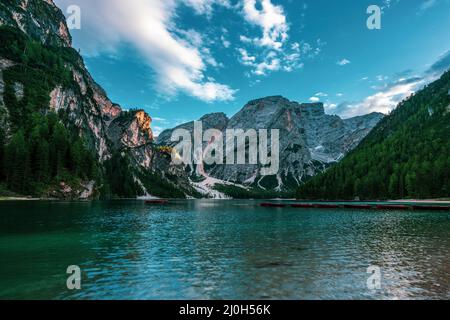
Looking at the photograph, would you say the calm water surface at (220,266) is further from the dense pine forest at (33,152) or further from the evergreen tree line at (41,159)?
the dense pine forest at (33,152)

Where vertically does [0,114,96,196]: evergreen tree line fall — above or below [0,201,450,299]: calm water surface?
above

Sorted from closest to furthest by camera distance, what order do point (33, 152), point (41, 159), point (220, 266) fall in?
point (220, 266)
point (41, 159)
point (33, 152)

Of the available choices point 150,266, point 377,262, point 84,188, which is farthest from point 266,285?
point 84,188

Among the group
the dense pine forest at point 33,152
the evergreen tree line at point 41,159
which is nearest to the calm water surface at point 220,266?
the evergreen tree line at point 41,159

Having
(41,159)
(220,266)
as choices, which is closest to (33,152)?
(41,159)

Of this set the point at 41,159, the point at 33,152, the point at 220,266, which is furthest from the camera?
the point at 33,152

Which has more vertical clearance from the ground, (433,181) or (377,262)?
(433,181)

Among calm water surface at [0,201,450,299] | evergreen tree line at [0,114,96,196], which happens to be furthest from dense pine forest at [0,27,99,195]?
calm water surface at [0,201,450,299]

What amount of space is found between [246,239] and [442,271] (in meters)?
24.8

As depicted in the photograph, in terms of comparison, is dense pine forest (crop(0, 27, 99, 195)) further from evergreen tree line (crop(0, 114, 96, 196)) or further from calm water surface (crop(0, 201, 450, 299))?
calm water surface (crop(0, 201, 450, 299))

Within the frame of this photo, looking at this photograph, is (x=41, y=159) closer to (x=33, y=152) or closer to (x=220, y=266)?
(x=33, y=152)

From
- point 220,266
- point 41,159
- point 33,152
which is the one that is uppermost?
point 33,152
